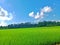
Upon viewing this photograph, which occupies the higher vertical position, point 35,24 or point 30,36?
point 35,24

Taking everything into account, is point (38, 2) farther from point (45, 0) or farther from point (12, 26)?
point (12, 26)

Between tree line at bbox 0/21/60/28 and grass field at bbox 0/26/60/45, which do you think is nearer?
grass field at bbox 0/26/60/45

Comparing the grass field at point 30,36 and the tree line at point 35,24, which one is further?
the tree line at point 35,24

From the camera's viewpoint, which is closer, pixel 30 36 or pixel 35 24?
pixel 30 36

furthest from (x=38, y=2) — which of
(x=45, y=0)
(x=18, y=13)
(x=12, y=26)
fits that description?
(x=12, y=26)

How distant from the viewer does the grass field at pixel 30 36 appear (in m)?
3.75

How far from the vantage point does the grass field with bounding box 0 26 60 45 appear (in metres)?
3.75

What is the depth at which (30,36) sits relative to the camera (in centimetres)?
388

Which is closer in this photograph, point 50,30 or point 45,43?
point 45,43

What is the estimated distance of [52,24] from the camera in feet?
13.6

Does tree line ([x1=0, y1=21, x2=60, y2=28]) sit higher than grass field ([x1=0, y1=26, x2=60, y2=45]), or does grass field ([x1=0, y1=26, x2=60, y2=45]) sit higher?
tree line ([x1=0, y1=21, x2=60, y2=28])

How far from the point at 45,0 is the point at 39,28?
0.58 m

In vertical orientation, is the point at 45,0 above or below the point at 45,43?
A: above

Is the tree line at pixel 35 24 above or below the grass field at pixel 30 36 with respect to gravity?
above
